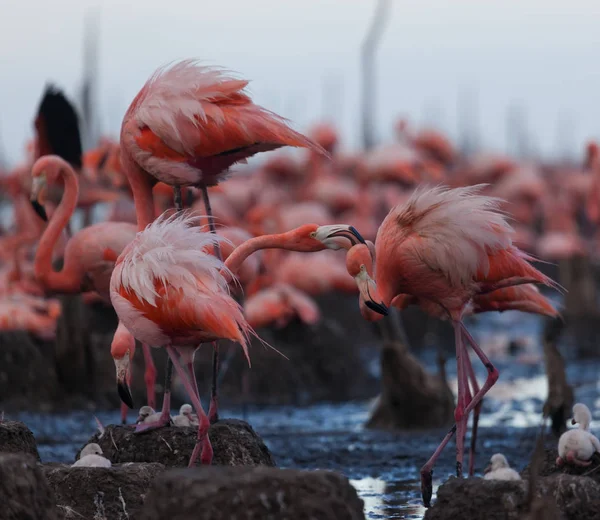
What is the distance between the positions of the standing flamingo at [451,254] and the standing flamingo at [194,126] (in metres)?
0.57

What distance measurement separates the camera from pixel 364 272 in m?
5.25

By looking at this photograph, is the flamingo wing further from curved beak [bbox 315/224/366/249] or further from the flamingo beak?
the flamingo beak

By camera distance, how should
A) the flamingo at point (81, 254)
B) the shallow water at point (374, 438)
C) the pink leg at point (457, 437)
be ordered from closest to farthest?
1. the pink leg at point (457, 437)
2. the shallow water at point (374, 438)
3. the flamingo at point (81, 254)

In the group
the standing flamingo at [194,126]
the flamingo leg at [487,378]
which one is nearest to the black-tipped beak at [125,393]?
the standing flamingo at [194,126]

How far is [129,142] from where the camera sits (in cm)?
632

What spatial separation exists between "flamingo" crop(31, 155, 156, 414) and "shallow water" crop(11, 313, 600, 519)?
3.28ft

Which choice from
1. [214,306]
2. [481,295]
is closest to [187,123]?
[214,306]

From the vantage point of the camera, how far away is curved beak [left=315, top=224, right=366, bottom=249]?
17.6ft

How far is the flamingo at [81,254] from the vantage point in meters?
7.12

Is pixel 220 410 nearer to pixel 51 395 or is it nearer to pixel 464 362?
pixel 51 395

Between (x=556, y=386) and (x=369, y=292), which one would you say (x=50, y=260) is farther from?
(x=556, y=386)

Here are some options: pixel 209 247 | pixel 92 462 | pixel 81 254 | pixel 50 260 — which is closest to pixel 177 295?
pixel 92 462

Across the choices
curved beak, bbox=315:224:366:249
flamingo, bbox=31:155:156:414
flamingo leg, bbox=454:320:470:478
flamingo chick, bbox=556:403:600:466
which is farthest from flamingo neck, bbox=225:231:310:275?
flamingo, bbox=31:155:156:414

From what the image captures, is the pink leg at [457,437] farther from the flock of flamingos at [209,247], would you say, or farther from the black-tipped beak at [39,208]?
the black-tipped beak at [39,208]
